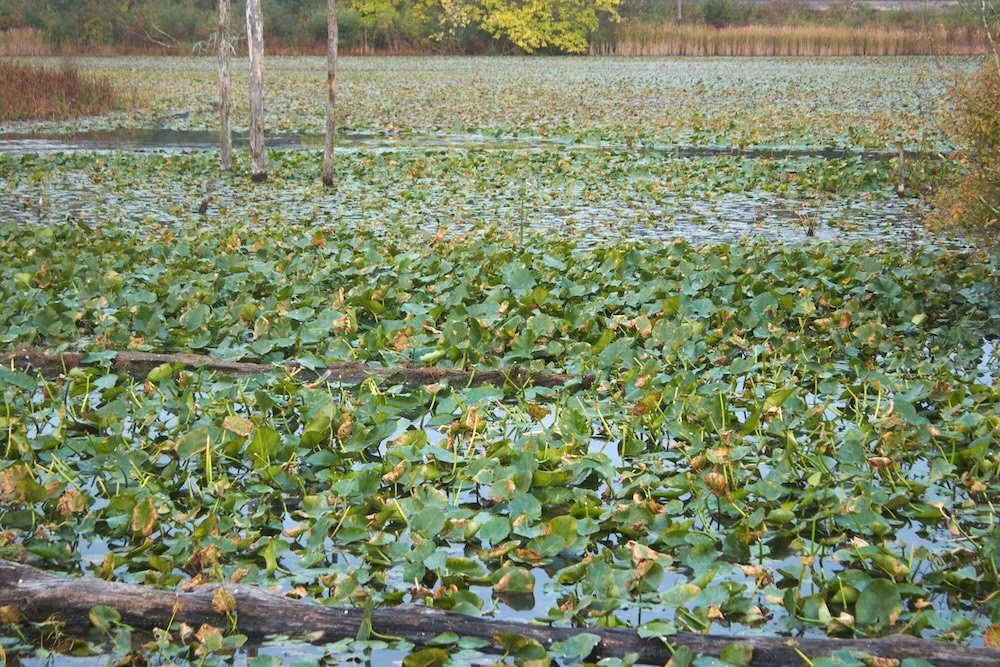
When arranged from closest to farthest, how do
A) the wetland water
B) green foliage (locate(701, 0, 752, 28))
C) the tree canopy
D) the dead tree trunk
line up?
1. the wetland water
2. the dead tree trunk
3. the tree canopy
4. green foliage (locate(701, 0, 752, 28))

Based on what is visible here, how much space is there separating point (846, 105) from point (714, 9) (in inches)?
1162

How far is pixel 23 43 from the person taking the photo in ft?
113

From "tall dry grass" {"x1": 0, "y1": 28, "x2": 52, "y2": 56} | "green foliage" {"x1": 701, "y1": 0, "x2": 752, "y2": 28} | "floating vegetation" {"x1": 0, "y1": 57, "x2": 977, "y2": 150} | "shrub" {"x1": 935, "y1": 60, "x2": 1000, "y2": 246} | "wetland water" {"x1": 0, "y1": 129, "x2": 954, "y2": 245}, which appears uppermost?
"green foliage" {"x1": 701, "y1": 0, "x2": 752, "y2": 28}

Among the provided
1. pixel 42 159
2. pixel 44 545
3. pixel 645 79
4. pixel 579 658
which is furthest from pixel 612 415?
pixel 645 79

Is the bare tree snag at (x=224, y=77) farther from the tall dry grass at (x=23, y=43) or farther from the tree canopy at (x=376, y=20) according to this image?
the tree canopy at (x=376, y=20)

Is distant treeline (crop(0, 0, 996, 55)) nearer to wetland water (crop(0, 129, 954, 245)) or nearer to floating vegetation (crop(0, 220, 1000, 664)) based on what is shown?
wetland water (crop(0, 129, 954, 245))

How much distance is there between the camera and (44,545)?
3.42m

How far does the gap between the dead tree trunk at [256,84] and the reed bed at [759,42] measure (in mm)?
26223

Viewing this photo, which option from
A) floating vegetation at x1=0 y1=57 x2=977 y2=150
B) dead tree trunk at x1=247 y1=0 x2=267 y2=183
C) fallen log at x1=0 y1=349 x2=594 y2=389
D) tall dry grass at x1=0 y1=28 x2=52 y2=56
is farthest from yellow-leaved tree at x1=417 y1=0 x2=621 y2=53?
fallen log at x1=0 y1=349 x2=594 y2=389

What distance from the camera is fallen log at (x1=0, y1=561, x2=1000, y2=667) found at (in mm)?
2711

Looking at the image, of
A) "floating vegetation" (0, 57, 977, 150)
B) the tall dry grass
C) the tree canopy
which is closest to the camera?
"floating vegetation" (0, 57, 977, 150)

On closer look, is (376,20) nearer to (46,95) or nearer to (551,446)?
(46,95)

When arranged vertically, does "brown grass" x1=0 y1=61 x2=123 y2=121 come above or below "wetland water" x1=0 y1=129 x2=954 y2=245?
above

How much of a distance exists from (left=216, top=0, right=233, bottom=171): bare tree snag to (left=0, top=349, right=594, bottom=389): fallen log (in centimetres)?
747
